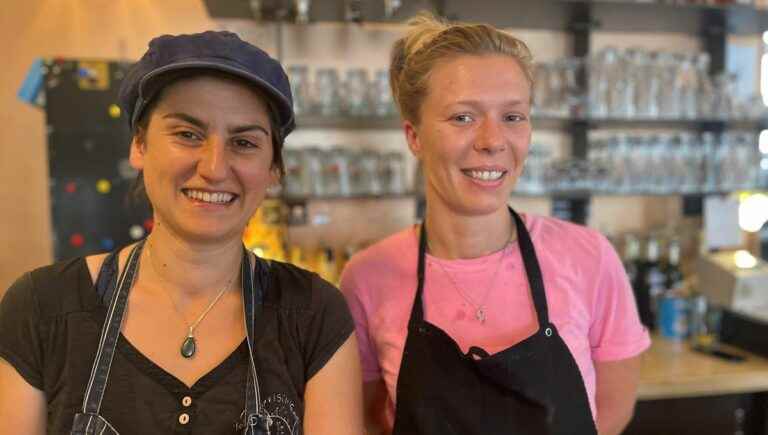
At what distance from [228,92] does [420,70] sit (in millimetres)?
449

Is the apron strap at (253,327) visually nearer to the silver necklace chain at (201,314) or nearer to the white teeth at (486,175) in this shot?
the silver necklace chain at (201,314)

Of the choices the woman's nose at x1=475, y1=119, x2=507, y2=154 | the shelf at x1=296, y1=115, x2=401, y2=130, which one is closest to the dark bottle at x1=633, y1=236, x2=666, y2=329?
the shelf at x1=296, y1=115, x2=401, y2=130

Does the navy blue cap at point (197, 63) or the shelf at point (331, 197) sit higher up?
the navy blue cap at point (197, 63)

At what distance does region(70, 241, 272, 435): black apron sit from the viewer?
1.02 metres

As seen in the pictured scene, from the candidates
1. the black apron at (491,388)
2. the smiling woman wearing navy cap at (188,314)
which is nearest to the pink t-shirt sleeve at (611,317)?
the black apron at (491,388)

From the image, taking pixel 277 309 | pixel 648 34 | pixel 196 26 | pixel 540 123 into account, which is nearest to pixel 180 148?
pixel 277 309

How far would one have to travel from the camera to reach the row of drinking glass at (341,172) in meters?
2.54

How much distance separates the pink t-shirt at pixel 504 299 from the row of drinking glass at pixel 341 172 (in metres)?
1.13

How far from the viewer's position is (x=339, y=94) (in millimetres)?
2600

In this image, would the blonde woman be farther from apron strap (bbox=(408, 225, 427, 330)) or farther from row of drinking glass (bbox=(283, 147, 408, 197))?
row of drinking glass (bbox=(283, 147, 408, 197))

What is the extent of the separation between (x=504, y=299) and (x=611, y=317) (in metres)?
0.26

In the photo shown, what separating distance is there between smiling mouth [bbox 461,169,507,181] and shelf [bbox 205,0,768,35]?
54.1 inches

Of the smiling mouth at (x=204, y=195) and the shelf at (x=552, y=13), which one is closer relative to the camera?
the smiling mouth at (x=204, y=195)

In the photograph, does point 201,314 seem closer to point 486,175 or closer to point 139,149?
point 139,149
